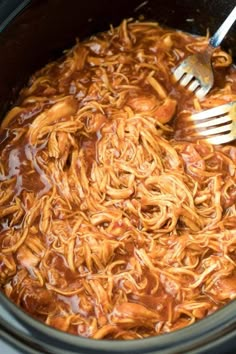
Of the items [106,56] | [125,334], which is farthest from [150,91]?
[125,334]

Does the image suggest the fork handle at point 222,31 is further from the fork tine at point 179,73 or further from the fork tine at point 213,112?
the fork tine at point 213,112

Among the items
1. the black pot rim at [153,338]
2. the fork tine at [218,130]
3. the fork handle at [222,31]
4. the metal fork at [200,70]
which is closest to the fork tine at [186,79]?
the metal fork at [200,70]

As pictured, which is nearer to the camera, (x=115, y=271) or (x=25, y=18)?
(x=115, y=271)

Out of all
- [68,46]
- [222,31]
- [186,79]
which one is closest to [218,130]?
[186,79]

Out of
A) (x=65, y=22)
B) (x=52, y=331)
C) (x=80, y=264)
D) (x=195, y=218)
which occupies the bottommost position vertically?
(x=195, y=218)

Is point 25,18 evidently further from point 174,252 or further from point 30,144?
point 174,252

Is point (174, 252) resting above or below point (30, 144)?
below

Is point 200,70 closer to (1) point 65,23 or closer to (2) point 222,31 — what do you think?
(2) point 222,31
